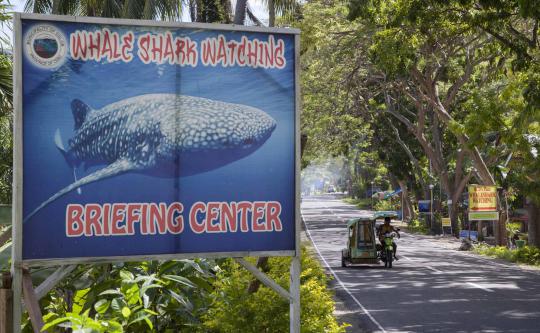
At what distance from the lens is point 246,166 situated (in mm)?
6637

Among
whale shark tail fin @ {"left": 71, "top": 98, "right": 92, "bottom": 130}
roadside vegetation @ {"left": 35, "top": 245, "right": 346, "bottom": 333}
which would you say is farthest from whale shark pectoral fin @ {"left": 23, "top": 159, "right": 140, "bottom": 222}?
roadside vegetation @ {"left": 35, "top": 245, "right": 346, "bottom": 333}

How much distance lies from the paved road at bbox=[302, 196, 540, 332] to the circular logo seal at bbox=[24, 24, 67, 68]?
9.20 metres

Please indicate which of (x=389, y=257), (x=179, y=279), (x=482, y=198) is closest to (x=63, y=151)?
(x=179, y=279)

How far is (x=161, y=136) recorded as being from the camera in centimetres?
647

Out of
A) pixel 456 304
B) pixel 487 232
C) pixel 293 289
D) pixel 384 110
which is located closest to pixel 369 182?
pixel 487 232

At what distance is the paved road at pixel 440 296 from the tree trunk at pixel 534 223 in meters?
3.55

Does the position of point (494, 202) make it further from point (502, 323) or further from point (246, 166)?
point (246, 166)

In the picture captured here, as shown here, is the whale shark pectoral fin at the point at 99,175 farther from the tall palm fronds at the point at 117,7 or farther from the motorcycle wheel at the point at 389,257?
the motorcycle wheel at the point at 389,257

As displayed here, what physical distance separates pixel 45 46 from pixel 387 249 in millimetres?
21521

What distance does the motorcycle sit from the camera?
26.4 meters

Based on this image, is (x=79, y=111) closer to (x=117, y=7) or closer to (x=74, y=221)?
(x=74, y=221)

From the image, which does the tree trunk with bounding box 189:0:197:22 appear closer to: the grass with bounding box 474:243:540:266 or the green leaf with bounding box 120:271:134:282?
the green leaf with bounding box 120:271:134:282

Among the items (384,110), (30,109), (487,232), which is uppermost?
(384,110)

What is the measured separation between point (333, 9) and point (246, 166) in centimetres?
2449
